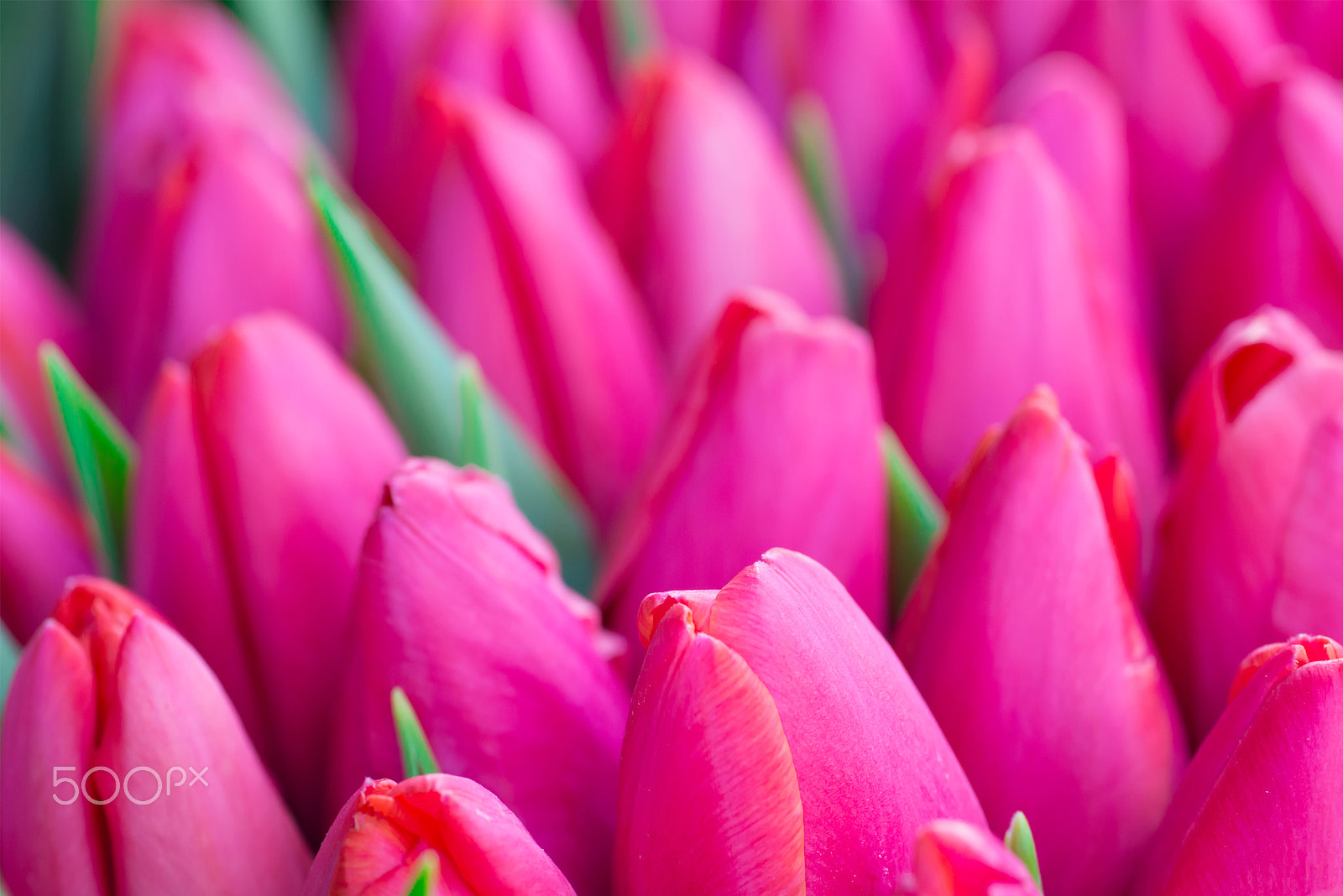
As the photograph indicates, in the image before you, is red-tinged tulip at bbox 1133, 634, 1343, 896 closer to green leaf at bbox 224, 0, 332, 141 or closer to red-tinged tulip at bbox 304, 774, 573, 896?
red-tinged tulip at bbox 304, 774, 573, 896

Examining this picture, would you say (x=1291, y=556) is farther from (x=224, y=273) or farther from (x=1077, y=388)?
(x=224, y=273)

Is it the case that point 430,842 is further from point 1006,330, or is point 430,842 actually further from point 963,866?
point 1006,330

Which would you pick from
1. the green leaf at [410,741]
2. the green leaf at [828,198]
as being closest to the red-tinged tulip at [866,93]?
the green leaf at [828,198]

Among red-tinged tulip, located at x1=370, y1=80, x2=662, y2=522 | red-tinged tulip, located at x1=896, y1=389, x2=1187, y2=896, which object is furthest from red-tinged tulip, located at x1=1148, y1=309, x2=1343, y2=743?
red-tinged tulip, located at x1=370, y1=80, x2=662, y2=522

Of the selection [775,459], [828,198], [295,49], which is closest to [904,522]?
[775,459]

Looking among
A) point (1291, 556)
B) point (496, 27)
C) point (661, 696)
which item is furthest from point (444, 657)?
point (496, 27)

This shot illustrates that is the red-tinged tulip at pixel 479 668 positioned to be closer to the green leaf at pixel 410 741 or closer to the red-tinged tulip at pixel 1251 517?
the green leaf at pixel 410 741
